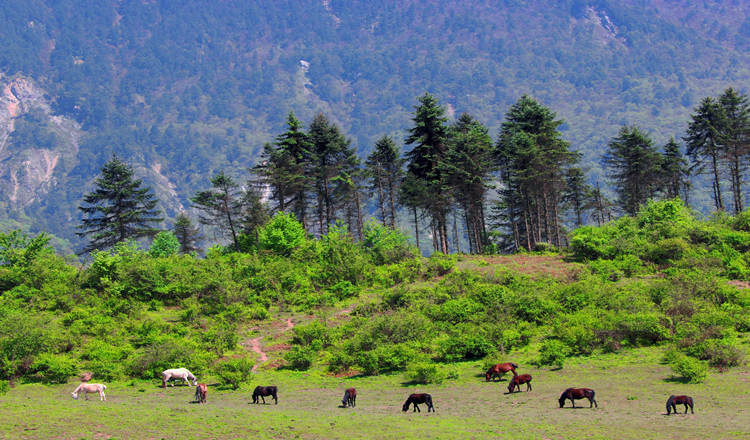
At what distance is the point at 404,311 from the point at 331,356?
6.63 m

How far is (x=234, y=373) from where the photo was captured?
2589 cm

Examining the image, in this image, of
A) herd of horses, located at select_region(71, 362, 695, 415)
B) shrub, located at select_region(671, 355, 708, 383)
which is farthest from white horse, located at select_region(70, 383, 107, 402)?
shrub, located at select_region(671, 355, 708, 383)

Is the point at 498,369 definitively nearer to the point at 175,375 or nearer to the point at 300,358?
the point at 300,358

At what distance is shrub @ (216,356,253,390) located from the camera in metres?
25.9

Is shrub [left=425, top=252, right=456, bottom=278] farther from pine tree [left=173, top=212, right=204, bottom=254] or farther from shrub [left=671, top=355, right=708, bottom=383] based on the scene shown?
pine tree [left=173, top=212, right=204, bottom=254]

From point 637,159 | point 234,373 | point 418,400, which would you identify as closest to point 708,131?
point 637,159

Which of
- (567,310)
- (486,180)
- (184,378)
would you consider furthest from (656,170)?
(184,378)

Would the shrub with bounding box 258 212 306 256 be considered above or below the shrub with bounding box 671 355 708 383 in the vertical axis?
above

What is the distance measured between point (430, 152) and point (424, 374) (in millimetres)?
37131

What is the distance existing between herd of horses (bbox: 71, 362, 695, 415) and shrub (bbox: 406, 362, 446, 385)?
7.44ft

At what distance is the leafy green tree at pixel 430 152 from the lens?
57.3m

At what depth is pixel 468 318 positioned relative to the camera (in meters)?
33.3

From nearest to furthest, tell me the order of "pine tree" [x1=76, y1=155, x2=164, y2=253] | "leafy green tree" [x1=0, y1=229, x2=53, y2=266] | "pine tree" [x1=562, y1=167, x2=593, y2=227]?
"leafy green tree" [x1=0, y1=229, x2=53, y2=266]
"pine tree" [x1=76, y1=155, x2=164, y2=253]
"pine tree" [x1=562, y1=167, x2=593, y2=227]

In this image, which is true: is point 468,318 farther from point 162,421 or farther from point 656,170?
point 656,170
